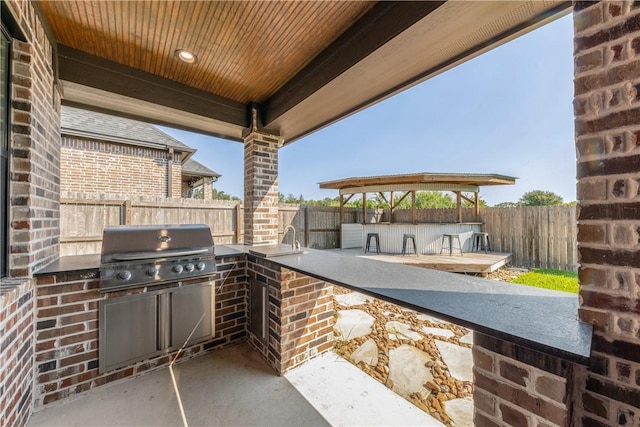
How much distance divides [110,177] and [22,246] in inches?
253

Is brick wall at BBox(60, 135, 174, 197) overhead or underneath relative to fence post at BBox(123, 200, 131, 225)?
overhead

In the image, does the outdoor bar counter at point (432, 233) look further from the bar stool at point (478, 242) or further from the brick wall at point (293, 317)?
the brick wall at point (293, 317)

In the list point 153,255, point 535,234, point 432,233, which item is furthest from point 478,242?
point 153,255

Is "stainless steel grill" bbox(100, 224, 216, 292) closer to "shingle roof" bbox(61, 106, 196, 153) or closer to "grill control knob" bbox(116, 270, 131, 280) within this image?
"grill control knob" bbox(116, 270, 131, 280)

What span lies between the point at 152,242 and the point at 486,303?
2721 millimetres

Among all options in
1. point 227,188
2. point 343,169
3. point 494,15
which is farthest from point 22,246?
point 227,188

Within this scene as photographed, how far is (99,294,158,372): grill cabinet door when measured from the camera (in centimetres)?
224

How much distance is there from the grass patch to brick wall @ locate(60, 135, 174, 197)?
9695mm

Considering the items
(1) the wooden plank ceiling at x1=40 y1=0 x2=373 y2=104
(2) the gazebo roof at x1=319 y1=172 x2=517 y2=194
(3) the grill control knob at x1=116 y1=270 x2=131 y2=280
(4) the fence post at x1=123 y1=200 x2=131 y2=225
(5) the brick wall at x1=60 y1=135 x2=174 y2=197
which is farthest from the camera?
(2) the gazebo roof at x1=319 y1=172 x2=517 y2=194

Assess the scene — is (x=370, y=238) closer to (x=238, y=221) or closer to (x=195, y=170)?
(x=238, y=221)

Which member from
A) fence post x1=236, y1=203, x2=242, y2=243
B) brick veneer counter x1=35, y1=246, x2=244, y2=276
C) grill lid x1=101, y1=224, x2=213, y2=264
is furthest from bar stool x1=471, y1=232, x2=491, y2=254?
brick veneer counter x1=35, y1=246, x2=244, y2=276

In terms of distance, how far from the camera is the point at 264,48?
7.68ft

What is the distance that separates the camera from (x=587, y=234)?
100 centimetres

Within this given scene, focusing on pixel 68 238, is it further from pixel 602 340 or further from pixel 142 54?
pixel 602 340
